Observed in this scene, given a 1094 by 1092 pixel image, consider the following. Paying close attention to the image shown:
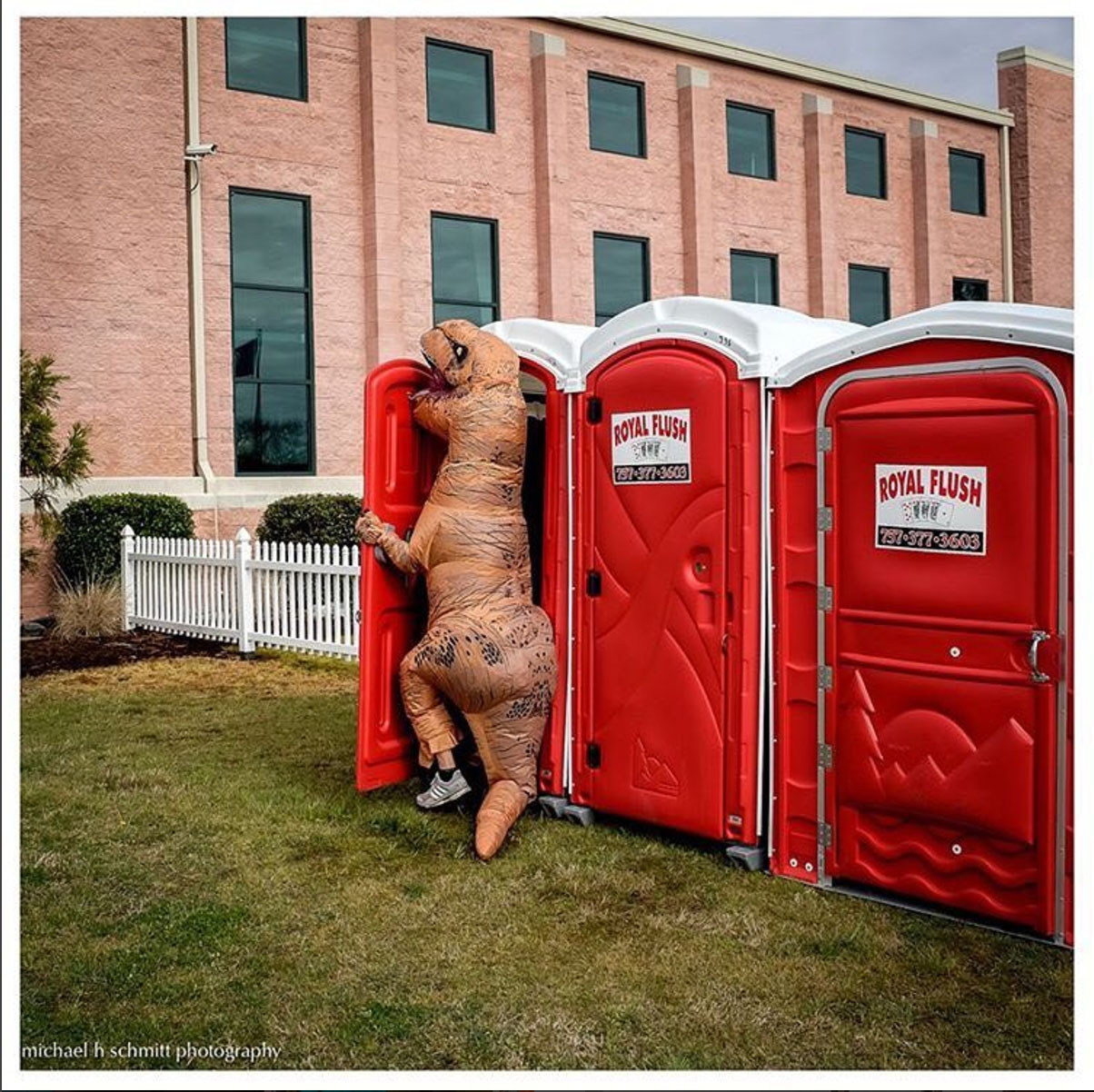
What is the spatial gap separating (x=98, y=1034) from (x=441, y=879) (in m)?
1.80

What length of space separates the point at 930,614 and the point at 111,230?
1446 centimetres

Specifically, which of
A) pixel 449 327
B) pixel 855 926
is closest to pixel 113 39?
pixel 449 327

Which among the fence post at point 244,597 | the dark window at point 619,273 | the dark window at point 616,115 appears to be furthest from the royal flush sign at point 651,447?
the dark window at point 616,115

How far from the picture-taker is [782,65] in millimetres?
24062

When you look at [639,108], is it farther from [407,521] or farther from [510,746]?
[510,746]

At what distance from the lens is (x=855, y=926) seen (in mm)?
5109

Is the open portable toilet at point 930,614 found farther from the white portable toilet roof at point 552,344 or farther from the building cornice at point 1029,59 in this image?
the building cornice at point 1029,59

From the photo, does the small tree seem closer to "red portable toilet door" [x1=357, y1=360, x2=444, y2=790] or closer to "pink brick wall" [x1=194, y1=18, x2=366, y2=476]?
"pink brick wall" [x1=194, y1=18, x2=366, y2=476]

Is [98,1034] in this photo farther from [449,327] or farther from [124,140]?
[124,140]

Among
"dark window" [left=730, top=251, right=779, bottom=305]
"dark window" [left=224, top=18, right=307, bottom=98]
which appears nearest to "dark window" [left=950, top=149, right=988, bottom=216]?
"dark window" [left=730, top=251, right=779, bottom=305]

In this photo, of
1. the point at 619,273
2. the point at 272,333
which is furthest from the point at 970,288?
the point at 272,333

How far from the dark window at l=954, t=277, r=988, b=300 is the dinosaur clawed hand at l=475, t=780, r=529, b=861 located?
23.3 meters

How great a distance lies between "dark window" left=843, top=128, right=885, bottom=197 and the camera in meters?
25.5

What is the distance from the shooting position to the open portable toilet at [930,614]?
15.6 ft
